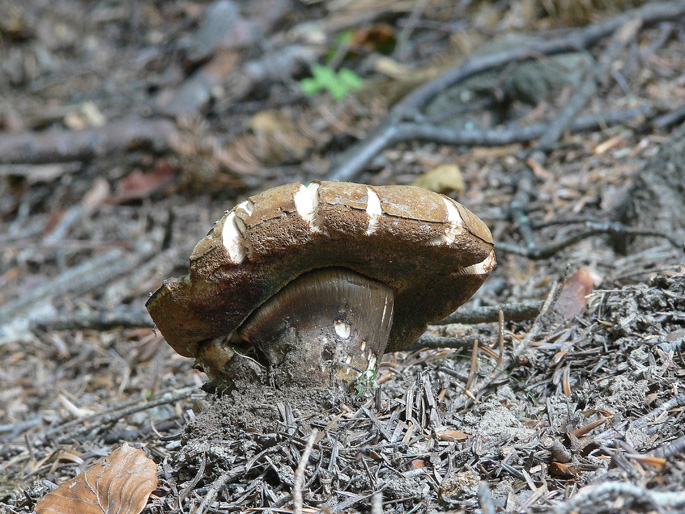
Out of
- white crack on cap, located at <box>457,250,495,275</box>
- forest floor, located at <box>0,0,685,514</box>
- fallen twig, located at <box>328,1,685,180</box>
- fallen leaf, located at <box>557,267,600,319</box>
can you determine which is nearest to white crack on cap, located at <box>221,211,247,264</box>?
forest floor, located at <box>0,0,685,514</box>

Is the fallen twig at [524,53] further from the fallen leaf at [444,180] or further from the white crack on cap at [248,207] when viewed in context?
the white crack on cap at [248,207]

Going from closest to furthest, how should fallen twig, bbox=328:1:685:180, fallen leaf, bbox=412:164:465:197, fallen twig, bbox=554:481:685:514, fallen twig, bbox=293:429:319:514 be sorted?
fallen twig, bbox=554:481:685:514 < fallen twig, bbox=293:429:319:514 < fallen leaf, bbox=412:164:465:197 < fallen twig, bbox=328:1:685:180

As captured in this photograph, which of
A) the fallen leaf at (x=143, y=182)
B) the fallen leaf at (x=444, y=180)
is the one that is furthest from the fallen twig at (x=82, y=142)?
the fallen leaf at (x=444, y=180)

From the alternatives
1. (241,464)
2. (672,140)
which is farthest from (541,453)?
(672,140)

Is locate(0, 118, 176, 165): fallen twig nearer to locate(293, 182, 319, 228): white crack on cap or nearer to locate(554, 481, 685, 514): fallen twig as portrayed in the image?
locate(293, 182, 319, 228): white crack on cap

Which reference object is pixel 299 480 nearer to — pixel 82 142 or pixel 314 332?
pixel 314 332

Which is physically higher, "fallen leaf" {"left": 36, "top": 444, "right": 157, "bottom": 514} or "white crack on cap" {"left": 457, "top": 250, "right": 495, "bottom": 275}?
"white crack on cap" {"left": 457, "top": 250, "right": 495, "bottom": 275}
